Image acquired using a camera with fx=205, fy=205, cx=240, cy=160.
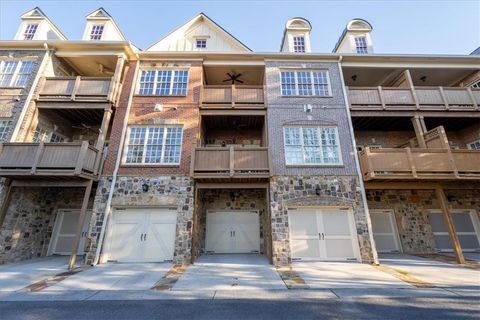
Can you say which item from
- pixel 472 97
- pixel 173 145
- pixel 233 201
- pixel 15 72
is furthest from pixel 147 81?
pixel 472 97

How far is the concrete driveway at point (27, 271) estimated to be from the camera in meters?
6.05

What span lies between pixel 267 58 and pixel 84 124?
10994mm

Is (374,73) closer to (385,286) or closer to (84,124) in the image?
(385,286)

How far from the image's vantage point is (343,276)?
6.68m

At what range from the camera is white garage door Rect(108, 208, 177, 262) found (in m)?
8.76

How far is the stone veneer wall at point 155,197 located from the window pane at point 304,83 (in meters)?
7.55

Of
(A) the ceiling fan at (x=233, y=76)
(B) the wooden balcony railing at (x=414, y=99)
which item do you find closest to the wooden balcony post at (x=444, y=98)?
(B) the wooden balcony railing at (x=414, y=99)

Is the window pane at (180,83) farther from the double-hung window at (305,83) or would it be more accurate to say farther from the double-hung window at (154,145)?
the double-hung window at (305,83)

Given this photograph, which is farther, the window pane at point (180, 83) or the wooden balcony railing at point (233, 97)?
the window pane at point (180, 83)

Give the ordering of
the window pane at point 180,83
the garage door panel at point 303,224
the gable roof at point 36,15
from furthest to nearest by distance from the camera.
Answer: the gable roof at point 36,15, the window pane at point 180,83, the garage door panel at point 303,224

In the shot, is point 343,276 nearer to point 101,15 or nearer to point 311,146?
point 311,146

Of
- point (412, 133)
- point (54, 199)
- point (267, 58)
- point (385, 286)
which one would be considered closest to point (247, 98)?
point (267, 58)

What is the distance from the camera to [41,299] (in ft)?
16.6

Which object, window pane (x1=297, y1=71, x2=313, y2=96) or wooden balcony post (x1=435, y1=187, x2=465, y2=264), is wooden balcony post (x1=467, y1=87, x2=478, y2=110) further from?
window pane (x1=297, y1=71, x2=313, y2=96)
